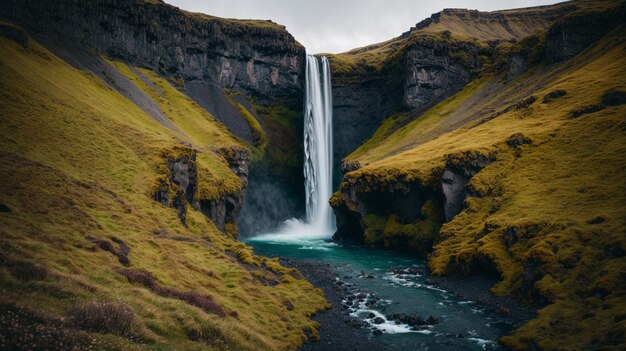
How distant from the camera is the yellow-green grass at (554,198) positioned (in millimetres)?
31859

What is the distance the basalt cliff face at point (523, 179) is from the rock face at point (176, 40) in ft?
131

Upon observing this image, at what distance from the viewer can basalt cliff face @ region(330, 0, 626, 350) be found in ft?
117

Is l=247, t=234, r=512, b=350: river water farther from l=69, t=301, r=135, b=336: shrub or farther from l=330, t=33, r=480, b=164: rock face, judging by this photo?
l=330, t=33, r=480, b=164: rock face

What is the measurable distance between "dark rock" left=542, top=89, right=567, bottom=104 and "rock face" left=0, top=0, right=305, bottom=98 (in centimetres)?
8608

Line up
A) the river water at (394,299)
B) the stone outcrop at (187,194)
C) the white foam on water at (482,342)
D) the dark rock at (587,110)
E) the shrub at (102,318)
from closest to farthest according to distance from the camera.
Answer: the shrub at (102,318) < the white foam on water at (482,342) < the river water at (394,299) < the stone outcrop at (187,194) < the dark rock at (587,110)

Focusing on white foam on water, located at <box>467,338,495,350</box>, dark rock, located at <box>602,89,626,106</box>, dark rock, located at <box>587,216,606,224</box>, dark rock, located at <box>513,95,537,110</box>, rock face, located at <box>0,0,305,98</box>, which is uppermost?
rock face, located at <box>0,0,305,98</box>

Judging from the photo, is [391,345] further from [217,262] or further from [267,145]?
[267,145]

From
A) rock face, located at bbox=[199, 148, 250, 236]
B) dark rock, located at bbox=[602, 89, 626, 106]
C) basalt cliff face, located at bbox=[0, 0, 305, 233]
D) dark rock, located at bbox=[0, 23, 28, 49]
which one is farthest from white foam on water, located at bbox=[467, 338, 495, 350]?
dark rock, located at bbox=[0, 23, 28, 49]

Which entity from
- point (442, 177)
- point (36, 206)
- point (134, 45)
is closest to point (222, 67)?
point (134, 45)

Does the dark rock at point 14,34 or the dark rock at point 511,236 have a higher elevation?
the dark rock at point 14,34

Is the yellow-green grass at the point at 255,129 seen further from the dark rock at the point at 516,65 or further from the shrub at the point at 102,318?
the shrub at the point at 102,318

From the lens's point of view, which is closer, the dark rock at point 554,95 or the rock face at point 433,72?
the dark rock at point 554,95

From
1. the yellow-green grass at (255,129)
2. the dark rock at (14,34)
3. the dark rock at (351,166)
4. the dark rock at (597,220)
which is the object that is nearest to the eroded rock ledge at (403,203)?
the dark rock at (351,166)

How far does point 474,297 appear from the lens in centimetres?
4256
